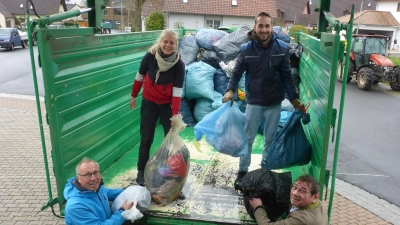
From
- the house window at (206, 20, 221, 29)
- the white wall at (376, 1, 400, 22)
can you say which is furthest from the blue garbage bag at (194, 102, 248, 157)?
the white wall at (376, 1, 400, 22)

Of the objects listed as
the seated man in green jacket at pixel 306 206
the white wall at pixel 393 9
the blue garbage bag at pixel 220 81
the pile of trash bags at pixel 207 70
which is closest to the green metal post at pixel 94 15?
the seated man in green jacket at pixel 306 206

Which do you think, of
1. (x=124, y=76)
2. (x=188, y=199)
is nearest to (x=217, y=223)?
(x=188, y=199)

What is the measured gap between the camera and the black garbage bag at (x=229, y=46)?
6148 mm

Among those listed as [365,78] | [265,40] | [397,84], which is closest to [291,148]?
[265,40]

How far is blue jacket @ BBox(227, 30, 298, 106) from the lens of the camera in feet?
10.3

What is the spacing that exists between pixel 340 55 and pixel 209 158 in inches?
86.7

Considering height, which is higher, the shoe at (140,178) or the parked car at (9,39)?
the parked car at (9,39)

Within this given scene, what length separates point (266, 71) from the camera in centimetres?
317

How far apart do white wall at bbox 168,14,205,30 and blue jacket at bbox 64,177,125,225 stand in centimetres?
2790

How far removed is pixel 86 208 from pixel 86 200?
2.2 inches

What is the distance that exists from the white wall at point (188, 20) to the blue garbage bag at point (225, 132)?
88.6ft

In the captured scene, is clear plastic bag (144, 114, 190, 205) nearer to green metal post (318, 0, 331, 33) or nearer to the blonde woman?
the blonde woman

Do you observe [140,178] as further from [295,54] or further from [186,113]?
[295,54]

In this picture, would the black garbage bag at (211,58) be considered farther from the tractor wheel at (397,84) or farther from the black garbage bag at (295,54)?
the tractor wheel at (397,84)
